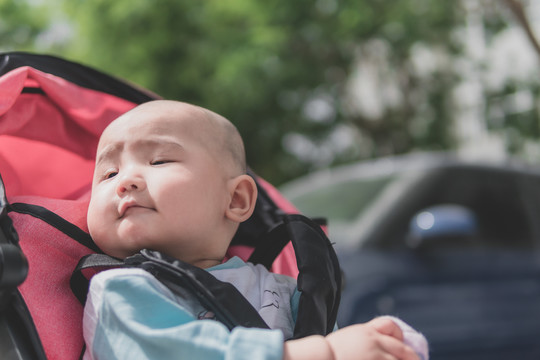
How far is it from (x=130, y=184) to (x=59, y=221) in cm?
25

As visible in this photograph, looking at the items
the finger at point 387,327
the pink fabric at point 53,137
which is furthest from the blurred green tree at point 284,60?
the finger at point 387,327

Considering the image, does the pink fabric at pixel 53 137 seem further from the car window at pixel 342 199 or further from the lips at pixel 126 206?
the car window at pixel 342 199

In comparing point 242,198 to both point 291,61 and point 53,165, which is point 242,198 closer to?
Result: point 53,165

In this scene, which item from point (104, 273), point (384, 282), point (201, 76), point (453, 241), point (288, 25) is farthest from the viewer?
point (201, 76)

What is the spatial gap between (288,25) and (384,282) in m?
7.16

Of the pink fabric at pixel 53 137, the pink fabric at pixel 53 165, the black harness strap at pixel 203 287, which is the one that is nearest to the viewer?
the black harness strap at pixel 203 287

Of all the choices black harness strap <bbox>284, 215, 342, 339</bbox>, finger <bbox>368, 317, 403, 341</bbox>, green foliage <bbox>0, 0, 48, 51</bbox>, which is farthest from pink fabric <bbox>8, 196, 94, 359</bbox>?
green foliage <bbox>0, 0, 48, 51</bbox>

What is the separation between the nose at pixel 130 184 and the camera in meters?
1.41

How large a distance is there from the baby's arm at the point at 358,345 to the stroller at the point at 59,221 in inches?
6.4

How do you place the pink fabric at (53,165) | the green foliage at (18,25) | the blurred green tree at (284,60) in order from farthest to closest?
the green foliage at (18,25)
the blurred green tree at (284,60)
the pink fabric at (53,165)

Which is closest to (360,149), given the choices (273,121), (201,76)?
(273,121)

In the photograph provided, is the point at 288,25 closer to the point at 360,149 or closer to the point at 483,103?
the point at 360,149

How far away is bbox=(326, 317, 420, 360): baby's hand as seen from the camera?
3.91ft

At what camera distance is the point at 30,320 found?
1.33 metres
